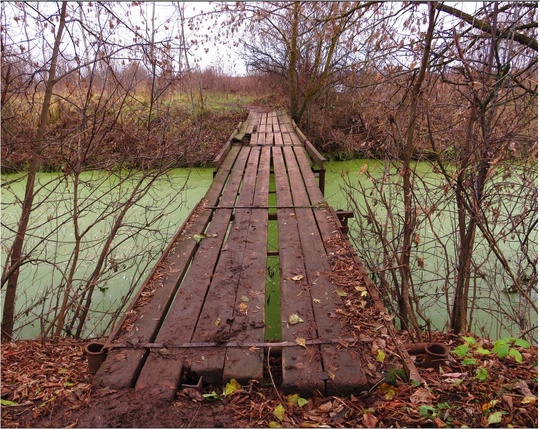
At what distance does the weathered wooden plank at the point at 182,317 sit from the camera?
5.72 ft

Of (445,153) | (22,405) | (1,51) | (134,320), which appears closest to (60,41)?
(1,51)

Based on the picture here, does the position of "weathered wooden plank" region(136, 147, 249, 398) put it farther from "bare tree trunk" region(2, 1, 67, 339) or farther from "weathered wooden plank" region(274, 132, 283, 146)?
"weathered wooden plank" region(274, 132, 283, 146)

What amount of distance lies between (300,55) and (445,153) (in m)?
9.86

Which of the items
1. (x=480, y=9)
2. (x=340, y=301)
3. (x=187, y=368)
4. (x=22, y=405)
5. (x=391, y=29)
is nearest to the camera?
(x=22, y=405)

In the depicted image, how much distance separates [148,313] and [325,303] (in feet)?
3.42

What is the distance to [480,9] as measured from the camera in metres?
3.41

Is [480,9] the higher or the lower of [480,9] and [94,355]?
the higher

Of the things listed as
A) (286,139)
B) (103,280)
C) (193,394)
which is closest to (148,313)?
(193,394)

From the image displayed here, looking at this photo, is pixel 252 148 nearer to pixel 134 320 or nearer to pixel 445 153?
pixel 445 153

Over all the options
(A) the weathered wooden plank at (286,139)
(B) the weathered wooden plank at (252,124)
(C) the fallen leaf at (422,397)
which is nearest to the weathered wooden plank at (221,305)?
(C) the fallen leaf at (422,397)

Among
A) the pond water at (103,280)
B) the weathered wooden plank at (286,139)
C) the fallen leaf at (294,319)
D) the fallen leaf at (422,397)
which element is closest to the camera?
the fallen leaf at (422,397)

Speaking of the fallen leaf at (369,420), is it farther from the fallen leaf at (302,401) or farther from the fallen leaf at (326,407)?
the fallen leaf at (302,401)

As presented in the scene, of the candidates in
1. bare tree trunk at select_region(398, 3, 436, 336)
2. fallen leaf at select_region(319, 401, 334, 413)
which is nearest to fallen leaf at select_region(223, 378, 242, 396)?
fallen leaf at select_region(319, 401, 334, 413)

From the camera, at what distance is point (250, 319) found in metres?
2.21
